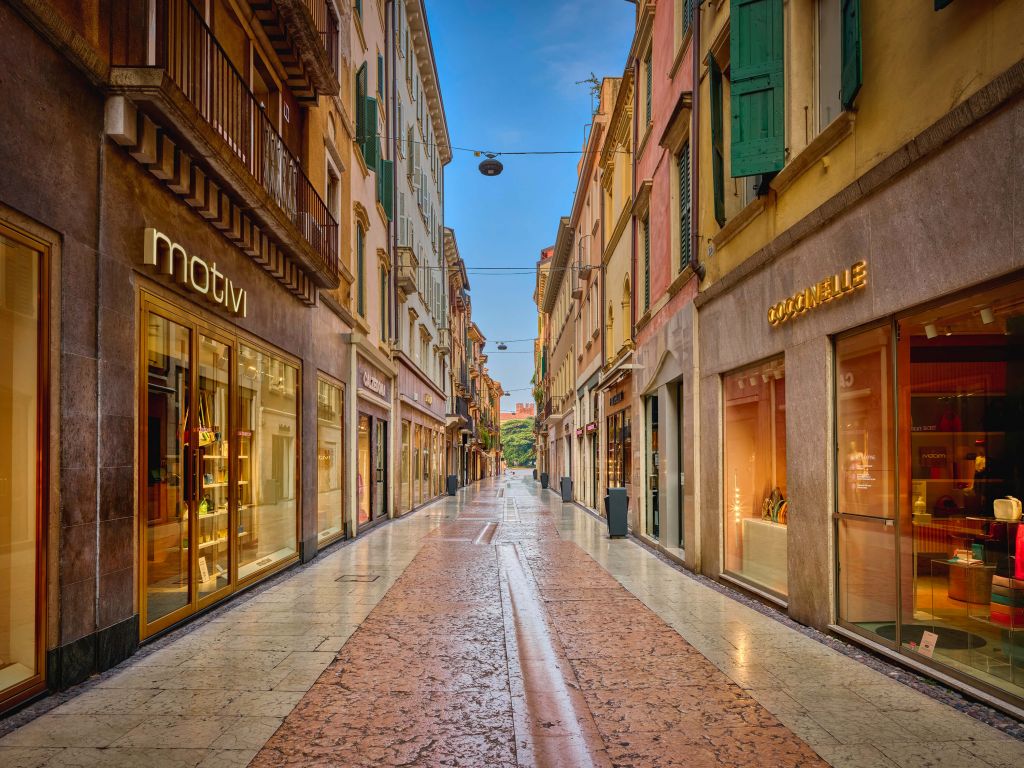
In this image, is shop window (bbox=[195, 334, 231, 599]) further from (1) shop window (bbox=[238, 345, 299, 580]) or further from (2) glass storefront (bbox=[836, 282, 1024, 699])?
(2) glass storefront (bbox=[836, 282, 1024, 699])

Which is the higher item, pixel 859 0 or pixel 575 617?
pixel 859 0

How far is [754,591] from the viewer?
27.5 feet

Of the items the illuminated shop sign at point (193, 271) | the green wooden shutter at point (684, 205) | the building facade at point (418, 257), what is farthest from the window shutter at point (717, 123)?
the building facade at point (418, 257)

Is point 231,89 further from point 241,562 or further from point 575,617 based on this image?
point 575,617

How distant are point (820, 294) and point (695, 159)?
476cm

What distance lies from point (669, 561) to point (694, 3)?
8512mm

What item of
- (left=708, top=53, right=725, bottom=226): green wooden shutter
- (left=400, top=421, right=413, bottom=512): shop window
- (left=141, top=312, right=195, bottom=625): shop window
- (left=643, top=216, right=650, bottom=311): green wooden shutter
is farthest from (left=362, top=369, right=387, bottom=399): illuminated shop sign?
(left=708, top=53, right=725, bottom=226): green wooden shutter

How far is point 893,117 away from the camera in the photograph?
5.61 metres

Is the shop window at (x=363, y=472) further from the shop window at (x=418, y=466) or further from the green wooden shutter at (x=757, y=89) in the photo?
the green wooden shutter at (x=757, y=89)

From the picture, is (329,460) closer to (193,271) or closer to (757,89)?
(193,271)

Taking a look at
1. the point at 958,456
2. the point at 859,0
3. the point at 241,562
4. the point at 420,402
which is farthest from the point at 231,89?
the point at 420,402

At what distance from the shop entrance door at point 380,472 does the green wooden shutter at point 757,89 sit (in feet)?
41.9

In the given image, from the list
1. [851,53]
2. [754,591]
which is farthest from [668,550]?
[851,53]

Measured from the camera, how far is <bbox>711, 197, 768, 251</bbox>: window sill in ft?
27.0
